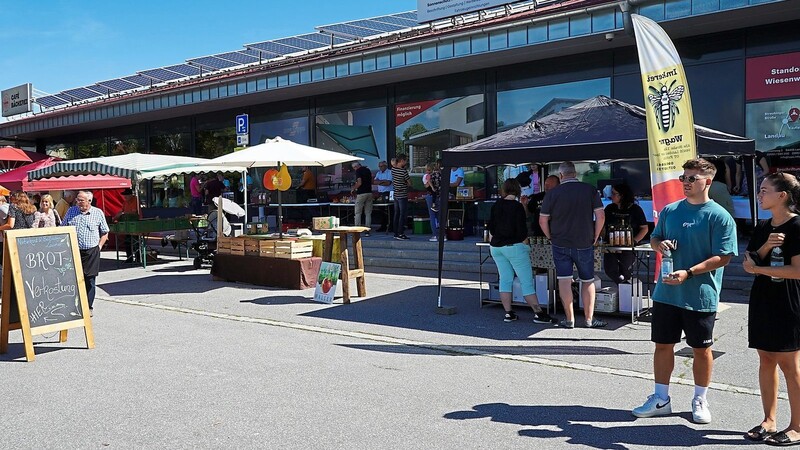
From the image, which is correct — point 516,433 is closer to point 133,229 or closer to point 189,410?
point 189,410

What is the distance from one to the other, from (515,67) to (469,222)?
3.72 meters

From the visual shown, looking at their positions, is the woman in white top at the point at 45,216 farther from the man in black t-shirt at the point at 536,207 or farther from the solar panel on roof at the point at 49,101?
the solar panel on roof at the point at 49,101

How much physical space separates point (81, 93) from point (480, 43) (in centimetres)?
1830

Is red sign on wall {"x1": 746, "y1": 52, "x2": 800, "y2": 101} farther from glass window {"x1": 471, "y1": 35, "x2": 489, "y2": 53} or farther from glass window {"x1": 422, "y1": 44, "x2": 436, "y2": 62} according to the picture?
glass window {"x1": 422, "y1": 44, "x2": 436, "y2": 62}

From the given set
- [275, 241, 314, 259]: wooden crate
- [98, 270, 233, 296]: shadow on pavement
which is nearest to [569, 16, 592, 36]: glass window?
[275, 241, 314, 259]: wooden crate

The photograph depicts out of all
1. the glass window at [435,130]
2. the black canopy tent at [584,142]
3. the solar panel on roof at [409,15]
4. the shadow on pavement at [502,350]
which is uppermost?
the solar panel on roof at [409,15]

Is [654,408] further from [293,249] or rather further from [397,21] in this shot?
[397,21]

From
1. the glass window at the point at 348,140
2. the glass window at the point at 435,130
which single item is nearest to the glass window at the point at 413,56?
the glass window at the point at 435,130

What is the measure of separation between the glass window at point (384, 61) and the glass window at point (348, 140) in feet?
8.31

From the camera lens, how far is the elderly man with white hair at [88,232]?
821 cm

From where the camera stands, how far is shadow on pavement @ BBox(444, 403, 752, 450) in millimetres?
4258

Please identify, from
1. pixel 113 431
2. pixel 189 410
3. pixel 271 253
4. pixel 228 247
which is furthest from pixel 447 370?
pixel 228 247

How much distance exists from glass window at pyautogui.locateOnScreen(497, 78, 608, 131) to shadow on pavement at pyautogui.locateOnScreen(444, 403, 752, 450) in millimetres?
10459

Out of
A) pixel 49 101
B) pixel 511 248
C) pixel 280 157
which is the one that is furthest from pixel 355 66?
pixel 49 101
